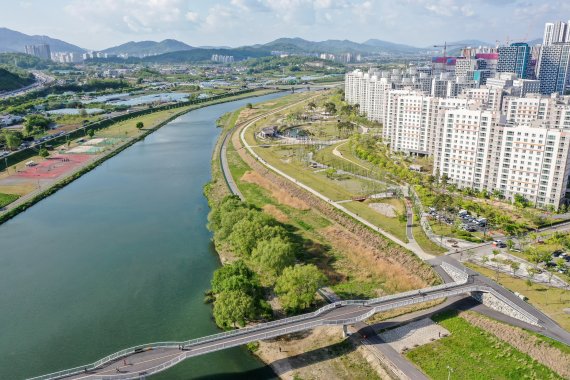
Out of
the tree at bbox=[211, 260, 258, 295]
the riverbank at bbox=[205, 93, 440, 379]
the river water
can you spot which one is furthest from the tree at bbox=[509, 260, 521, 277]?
the river water

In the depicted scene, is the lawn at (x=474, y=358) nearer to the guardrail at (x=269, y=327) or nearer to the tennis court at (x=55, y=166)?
the guardrail at (x=269, y=327)

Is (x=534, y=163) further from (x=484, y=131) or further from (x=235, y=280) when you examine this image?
(x=235, y=280)

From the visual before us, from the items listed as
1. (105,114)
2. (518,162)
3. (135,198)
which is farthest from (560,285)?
(105,114)

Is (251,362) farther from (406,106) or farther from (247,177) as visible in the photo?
(406,106)

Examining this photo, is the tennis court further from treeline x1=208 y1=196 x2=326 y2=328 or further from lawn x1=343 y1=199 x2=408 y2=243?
lawn x1=343 y1=199 x2=408 y2=243

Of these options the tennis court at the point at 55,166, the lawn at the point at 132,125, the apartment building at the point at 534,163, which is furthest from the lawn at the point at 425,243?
the lawn at the point at 132,125

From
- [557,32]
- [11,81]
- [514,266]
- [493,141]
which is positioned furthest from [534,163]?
[11,81]
